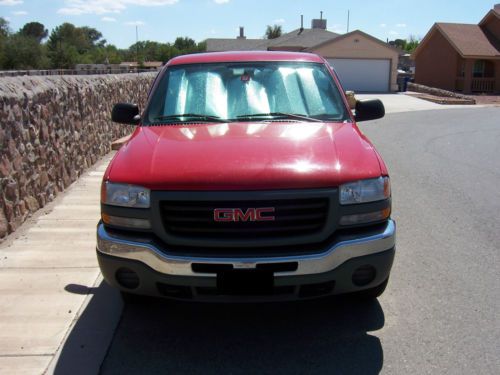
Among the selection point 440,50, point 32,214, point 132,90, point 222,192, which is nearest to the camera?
point 222,192

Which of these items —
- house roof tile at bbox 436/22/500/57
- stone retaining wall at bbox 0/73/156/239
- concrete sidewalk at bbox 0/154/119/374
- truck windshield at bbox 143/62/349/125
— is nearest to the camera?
concrete sidewalk at bbox 0/154/119/374

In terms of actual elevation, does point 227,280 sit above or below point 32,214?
above

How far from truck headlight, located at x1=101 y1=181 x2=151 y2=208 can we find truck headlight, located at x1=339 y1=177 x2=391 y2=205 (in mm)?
1224

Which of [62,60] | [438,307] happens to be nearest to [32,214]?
[438,307]

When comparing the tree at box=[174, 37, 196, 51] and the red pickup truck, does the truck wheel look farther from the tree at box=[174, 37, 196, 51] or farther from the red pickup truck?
the tree at box=[174, 37, 196, 51]

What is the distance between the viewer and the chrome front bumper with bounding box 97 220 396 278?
3.35 meters

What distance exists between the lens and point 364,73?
41.1m

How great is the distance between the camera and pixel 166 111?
4703 mm

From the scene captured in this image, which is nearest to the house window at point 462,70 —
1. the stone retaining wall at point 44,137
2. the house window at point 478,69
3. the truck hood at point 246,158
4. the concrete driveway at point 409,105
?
the house window at point 478,69

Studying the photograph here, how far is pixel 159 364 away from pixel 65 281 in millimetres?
1607

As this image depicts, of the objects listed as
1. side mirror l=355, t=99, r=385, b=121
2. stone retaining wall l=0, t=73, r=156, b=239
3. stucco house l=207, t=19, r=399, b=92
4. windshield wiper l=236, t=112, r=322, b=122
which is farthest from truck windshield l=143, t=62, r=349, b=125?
stucco house l=207, t=19, r=399, b=92

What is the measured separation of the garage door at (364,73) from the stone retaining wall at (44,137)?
3260 centimetres

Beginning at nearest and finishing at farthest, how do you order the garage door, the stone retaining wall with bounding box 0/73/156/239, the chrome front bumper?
1. the chrome front bumper
2. the stone retaining wall with bounding box 0/73/156/239
3. the garage door

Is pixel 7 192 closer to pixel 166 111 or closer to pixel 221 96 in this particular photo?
pixel 166 111
